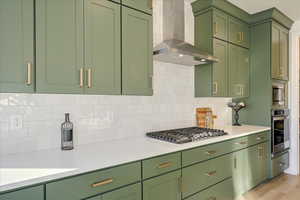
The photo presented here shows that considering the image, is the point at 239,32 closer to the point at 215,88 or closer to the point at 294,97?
the point at 215,88

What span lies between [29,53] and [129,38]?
84 cm

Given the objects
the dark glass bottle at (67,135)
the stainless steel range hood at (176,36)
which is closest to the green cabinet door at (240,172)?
the stainless steel range hood at (176,36)

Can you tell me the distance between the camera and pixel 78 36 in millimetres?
1524

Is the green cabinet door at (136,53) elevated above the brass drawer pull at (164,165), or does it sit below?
above

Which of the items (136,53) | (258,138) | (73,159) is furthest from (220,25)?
(73,159)

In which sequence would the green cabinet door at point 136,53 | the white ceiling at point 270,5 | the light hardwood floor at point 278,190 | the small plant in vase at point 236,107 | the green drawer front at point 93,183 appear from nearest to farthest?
the green drawer front at point 93,183
the green cabinet door at point 136,53
the light hardwood floor at point 278,190
the white ceiling at point 270,5
the small plant in vase at point 236,107

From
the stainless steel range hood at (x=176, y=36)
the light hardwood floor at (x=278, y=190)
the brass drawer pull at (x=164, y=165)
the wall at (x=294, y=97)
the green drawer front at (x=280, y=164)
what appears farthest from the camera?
the wall at (x=294, y=97)

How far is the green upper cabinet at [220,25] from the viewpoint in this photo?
2699 millimetres

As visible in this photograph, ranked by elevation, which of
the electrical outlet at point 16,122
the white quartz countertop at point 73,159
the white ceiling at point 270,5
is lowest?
the white quartz countertop at point 73,159

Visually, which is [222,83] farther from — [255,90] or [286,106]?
[286,106]

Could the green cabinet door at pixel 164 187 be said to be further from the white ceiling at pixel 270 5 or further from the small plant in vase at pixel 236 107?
the white ceiling at pixel 270 5

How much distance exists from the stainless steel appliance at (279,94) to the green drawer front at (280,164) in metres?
0.89

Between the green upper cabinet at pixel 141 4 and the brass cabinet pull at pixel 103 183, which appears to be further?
the green upper cabinet at pixel 141 4

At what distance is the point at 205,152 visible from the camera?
2.04m
